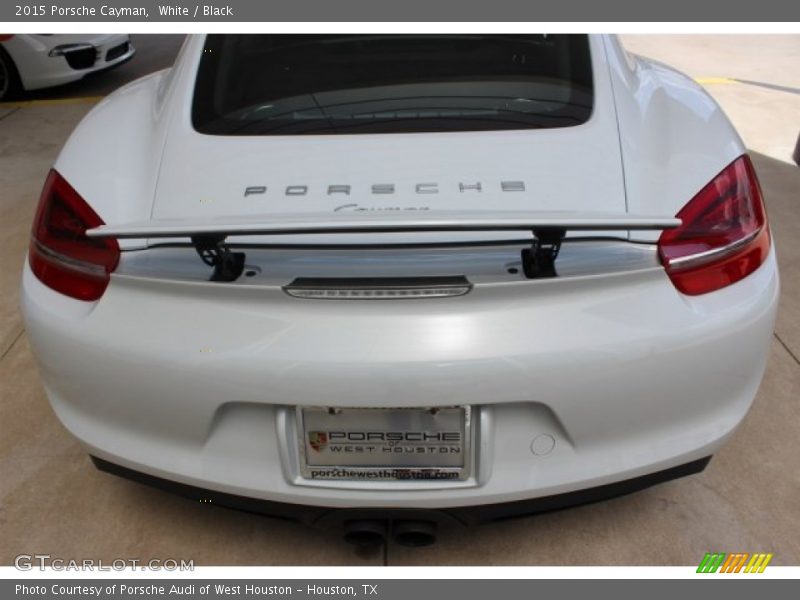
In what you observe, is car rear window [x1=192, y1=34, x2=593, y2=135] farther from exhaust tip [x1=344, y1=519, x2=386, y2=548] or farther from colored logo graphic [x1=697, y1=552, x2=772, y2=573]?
colored logo graphic [x1=697, y1=552, x2=772, y2=573]

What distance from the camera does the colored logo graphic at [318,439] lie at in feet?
5.49

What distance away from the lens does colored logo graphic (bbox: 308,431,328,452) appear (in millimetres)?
1674

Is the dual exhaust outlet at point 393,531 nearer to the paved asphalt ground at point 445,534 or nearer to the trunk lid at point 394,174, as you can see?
the paved asphalt ground at point 445,534

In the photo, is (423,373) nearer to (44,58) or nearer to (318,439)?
(318,439)

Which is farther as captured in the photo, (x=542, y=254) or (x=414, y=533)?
(x=414, y=533)

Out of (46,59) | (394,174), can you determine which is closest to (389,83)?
(394,174)

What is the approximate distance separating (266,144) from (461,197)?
544mm

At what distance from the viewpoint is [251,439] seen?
66.2 inches

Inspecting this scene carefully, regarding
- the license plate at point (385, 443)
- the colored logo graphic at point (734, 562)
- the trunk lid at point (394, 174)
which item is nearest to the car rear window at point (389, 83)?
the trunk lid at point (394, 174)

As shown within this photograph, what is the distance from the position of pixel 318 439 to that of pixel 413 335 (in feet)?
1.14

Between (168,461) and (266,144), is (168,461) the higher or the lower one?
the lower one

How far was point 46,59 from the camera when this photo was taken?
21.6 feet

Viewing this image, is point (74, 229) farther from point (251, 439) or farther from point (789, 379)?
point (789, 379)
